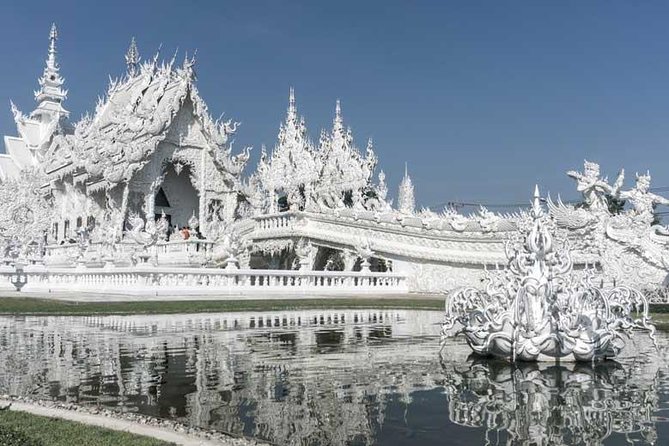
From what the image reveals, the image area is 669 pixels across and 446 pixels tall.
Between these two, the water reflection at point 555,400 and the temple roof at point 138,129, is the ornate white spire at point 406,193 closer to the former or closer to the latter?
the temple roof at point 138,129

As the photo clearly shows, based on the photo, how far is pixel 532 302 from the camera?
25.0 ft

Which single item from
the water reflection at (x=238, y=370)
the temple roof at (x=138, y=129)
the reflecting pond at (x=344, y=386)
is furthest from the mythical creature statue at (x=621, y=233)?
the temple roof at (x=138, y=129)

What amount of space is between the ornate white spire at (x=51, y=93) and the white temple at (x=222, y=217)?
1.51 m

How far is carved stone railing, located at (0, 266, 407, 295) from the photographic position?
765 inches

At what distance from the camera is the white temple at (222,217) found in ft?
62.9

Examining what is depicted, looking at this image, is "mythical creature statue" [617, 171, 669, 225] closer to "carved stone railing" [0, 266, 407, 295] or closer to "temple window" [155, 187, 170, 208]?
"carved stone railing" [0, 266, 407, 295]

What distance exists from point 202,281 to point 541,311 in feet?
45.9

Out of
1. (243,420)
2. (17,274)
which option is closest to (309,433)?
(243,420)

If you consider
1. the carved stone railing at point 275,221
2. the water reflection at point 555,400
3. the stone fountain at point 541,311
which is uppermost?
the carved stone railing at point 275,221

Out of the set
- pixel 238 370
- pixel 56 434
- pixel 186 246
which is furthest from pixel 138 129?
pixel 56 434

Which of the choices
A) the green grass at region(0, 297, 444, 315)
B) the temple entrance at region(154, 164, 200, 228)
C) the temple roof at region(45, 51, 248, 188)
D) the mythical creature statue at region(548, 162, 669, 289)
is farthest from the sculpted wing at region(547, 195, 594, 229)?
the temple entrance at region(154, 164, 200, 228)

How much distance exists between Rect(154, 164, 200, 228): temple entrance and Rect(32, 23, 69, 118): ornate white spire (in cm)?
1733

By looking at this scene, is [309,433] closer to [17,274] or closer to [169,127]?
[17,274]

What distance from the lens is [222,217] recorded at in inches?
1379
